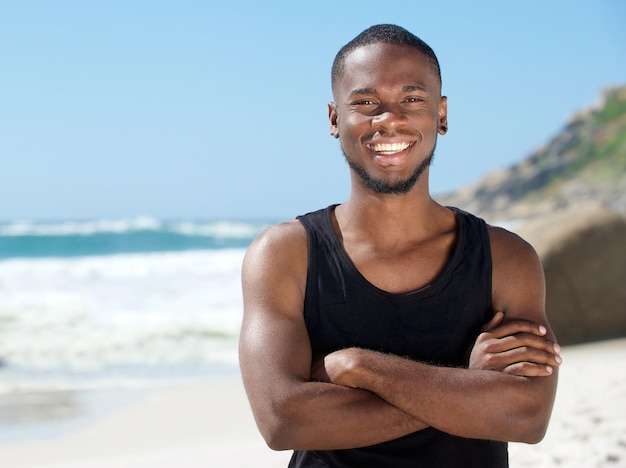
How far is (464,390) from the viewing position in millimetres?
2299

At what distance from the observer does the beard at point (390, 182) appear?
2.57m

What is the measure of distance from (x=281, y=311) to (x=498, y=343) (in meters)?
0.63

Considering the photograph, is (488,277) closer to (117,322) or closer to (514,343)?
(514,343)

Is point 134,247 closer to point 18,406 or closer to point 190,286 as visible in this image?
point 190,286

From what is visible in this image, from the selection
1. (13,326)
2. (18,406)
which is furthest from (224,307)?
(18,406)

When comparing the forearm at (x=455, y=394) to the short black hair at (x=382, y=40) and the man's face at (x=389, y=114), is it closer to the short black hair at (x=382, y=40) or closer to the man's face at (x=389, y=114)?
the man's face at (x=389, y=114)

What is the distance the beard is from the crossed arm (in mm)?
302

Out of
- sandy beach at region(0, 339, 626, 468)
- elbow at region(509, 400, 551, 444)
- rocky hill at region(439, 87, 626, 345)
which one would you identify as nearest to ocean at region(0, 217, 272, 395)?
sandy beach at region(0, 339, 626, 468)

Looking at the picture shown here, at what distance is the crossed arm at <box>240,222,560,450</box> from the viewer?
2.28m

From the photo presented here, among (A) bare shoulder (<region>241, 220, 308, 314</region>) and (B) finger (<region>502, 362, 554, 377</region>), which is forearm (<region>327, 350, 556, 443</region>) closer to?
(B) finger (<region>502, 362, 554, 377</region>)

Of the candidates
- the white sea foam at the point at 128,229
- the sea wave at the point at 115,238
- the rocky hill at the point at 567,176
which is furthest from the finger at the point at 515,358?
the white sea foam at the point at 128,229

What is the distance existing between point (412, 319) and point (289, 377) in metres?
0.41

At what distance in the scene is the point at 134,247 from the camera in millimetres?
36219

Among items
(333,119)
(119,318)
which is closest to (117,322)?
(119,318)
